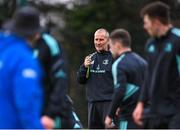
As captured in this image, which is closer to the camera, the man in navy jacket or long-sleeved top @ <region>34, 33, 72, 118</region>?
the man in navy jacket

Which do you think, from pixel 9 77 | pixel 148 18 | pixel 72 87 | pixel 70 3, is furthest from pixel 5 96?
pixel 70 3

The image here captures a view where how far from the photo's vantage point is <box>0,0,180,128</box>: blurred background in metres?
45.4

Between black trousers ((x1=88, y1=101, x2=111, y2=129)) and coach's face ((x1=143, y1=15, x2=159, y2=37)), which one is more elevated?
coach's face ((x1=143, y1=15, x2=159, y2=37))

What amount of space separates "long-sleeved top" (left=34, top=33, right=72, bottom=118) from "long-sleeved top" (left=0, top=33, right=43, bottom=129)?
1305 mm

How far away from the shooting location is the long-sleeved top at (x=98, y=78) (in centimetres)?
1384

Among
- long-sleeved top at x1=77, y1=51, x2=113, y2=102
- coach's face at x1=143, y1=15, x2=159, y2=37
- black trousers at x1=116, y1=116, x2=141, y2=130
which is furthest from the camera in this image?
long-sleeved top at x1=77, y1=51, x2=113, y2=102

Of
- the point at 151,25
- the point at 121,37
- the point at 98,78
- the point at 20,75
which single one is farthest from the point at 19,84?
the point at 98,78

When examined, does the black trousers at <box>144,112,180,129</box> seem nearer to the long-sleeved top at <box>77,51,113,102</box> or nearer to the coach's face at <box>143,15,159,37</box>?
the coach's face at <box>143,15,159,37</box>

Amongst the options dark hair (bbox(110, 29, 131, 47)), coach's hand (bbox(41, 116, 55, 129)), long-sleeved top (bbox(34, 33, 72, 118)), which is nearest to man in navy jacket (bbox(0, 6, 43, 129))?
coach's hand (bbox(41, 116, 55, 129))

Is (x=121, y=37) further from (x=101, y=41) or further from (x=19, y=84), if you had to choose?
(x=19, y=84)

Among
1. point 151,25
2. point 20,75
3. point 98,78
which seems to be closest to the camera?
point 20,75

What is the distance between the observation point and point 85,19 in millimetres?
48031

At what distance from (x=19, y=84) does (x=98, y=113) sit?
6.56m

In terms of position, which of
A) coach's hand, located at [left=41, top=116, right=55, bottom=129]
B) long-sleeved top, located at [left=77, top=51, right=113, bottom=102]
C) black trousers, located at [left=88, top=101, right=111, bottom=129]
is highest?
coach's hand, located at [left=41, top=116, right=55, bottom=129]
